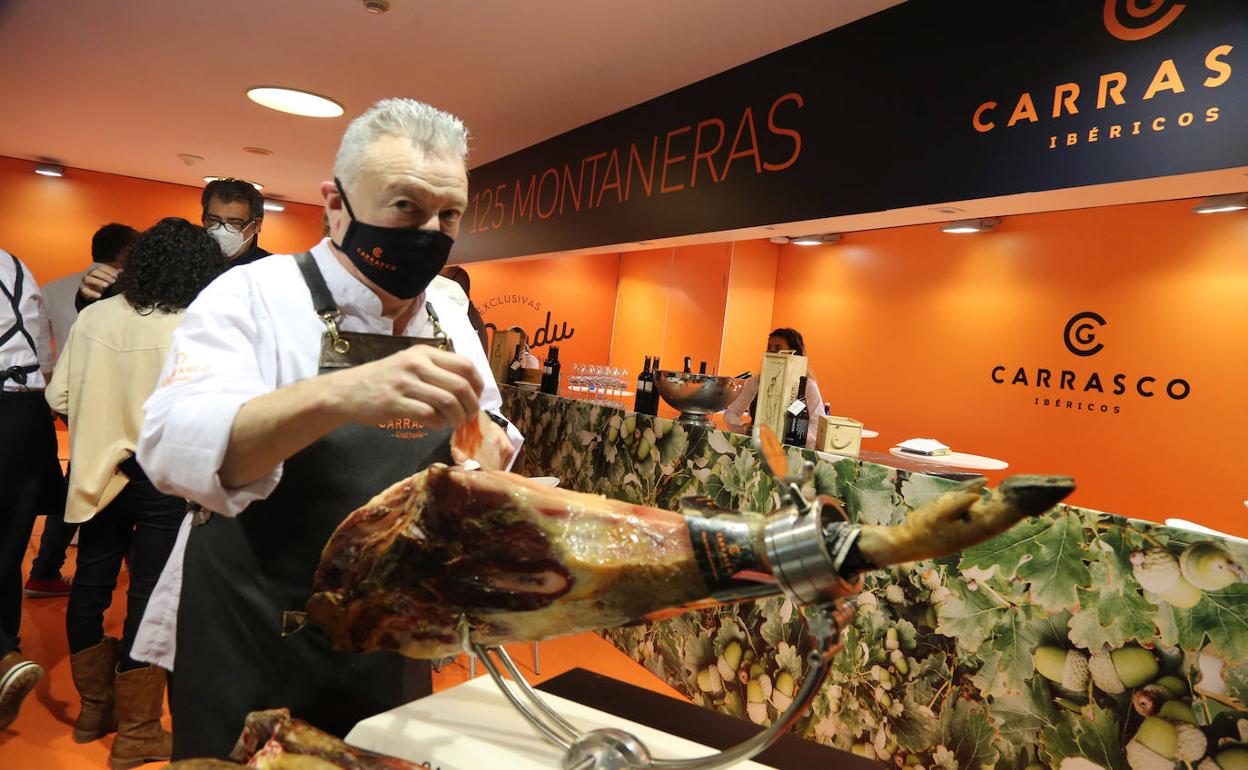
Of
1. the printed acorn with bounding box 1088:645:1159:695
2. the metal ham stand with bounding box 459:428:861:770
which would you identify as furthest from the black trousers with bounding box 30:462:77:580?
the printed acorn with bounding box 1088:645:1159:695

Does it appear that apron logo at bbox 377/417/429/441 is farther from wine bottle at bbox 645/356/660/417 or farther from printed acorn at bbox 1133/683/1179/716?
wine bottle at bbox 645/356/660/417

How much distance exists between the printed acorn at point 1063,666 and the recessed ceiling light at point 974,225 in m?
4.28

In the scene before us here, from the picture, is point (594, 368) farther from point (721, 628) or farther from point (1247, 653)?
point (1247, 653)

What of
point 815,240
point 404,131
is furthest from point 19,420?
point 815,240

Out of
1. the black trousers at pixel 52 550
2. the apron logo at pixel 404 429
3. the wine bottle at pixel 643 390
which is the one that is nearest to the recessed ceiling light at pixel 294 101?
the black trousers at pixel 52 550

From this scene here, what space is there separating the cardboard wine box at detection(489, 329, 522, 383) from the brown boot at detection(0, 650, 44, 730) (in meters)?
3.41

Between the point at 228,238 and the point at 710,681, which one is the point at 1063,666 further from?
the point at 228,238

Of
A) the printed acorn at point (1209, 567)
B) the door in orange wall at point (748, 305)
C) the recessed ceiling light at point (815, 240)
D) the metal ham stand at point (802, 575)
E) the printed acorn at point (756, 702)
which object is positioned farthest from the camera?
the door in orange wall at point (748, 305)

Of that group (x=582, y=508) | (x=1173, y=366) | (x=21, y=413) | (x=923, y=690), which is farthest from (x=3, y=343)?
(x=1173, y=366)

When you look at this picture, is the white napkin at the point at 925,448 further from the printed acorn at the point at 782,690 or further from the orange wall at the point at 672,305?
the orange wall at the point at 672,305

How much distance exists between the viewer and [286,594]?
45.4 inches

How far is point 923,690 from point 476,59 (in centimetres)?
406

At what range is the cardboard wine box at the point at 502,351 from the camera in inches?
215

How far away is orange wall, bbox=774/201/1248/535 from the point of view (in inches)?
171
